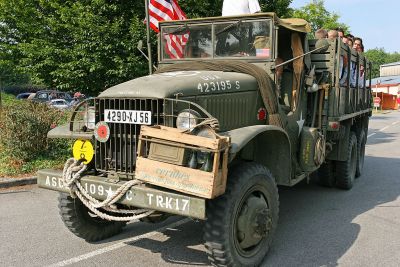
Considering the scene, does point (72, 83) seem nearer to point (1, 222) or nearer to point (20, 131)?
point (20, 131)

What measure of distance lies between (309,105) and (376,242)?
6.93 feet

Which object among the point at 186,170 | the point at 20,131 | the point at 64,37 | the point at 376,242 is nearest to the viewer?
the point at 186,170

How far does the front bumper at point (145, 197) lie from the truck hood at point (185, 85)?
80cm

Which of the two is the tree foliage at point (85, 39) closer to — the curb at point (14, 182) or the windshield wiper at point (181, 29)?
the curb at point (14, 182)

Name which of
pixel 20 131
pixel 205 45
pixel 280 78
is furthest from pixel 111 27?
pixel 280 78

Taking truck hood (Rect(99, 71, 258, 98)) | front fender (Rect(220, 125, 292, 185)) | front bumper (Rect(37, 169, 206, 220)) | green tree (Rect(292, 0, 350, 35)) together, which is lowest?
front bumper (Rect(37, 169, 206, 220))

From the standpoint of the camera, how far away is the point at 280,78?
5359mm

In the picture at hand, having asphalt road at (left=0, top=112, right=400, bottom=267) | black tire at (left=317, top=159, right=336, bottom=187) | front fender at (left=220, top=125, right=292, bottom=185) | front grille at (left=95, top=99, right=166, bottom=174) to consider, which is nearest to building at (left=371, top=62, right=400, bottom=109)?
black tire at (left=317, top=159, right=336, bottom=187)

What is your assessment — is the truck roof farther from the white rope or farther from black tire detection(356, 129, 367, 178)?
black tire detection(356, 129, 367, 178)

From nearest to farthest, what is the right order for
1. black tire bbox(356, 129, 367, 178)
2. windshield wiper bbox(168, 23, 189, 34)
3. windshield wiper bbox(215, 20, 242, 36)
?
windshield wiper bbox(215, 20, 242, 36) < windshield wiper bbox(168, 23, 189, 34) < black tire bbox(356, 129, 367, 178)

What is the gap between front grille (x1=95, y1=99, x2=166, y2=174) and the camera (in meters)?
3.84

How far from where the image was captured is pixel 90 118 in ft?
14.2

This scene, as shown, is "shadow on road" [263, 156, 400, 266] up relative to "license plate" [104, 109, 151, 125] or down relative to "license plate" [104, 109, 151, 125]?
down

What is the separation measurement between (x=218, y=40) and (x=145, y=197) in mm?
2522
